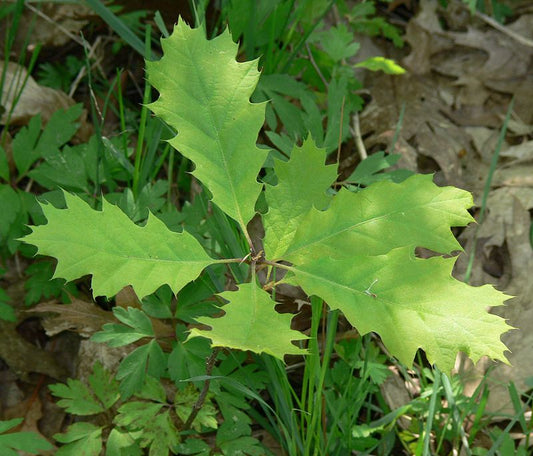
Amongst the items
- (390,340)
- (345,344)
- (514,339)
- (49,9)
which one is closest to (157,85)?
(390,340)

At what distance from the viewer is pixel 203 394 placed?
1607mm

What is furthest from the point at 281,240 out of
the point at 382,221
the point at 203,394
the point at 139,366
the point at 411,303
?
the point at 139,366

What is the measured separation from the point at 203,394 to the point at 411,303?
0.67 meters

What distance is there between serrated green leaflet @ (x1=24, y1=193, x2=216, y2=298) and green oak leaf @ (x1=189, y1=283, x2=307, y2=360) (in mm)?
146

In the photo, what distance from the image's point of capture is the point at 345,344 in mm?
1995

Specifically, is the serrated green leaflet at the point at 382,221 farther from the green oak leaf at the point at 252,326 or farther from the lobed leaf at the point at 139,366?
the lobed leaf at the point at 139,366

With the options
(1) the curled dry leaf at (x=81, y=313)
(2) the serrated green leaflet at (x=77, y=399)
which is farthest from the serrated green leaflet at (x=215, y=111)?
(2) the serrated green leaflet at (x=77, y=399)

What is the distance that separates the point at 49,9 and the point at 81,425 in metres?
2.12

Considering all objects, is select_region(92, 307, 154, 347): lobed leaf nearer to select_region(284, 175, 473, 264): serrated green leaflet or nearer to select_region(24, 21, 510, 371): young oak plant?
select_region(24, 21, 510, 371): young oak plant

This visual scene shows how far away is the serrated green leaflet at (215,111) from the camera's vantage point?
1432mm

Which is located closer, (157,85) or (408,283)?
(408,283)

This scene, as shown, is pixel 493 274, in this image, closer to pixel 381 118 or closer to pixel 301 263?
pixel 381 118

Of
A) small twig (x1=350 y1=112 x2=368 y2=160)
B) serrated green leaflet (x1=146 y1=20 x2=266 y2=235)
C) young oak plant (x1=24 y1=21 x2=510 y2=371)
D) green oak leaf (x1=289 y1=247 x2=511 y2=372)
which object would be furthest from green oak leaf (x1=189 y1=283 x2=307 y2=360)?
small twig (x1=350 y1=112 x2=368 y2=160)

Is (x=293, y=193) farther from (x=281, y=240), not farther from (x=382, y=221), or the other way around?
(x=382, y=221)
